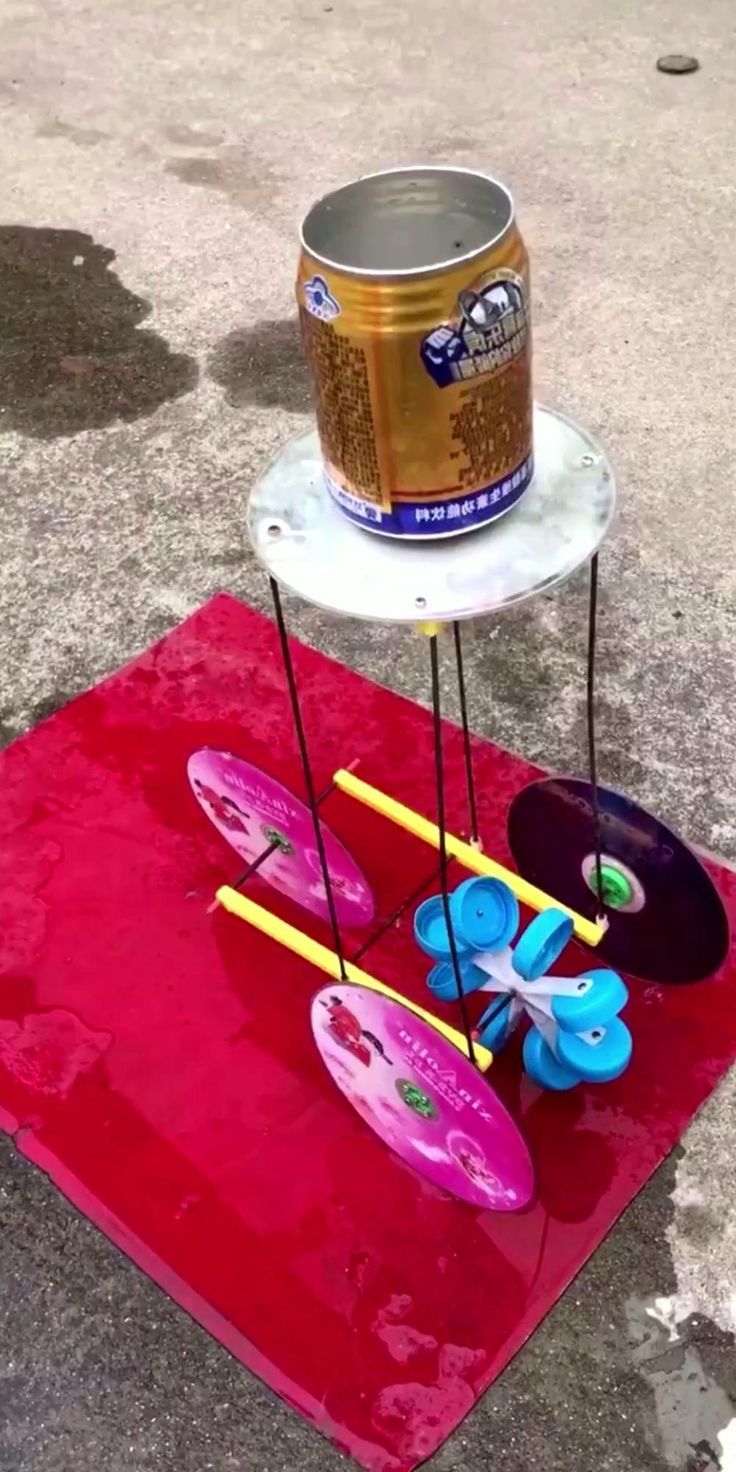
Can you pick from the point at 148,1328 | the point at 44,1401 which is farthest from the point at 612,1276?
the point at 44,1401

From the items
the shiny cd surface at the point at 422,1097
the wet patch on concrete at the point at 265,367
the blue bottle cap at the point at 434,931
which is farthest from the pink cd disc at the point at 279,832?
the wet patch on concrete at the point at 265,367

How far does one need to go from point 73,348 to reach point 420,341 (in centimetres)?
221

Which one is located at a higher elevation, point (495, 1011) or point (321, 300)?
point (321, 300)

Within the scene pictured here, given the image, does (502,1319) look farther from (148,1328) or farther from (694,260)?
(694,260)

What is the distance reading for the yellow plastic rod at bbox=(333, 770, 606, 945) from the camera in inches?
56.2

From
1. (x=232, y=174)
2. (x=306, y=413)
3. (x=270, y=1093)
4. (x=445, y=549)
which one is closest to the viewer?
(x=445, y=549)

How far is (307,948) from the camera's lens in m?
1.46

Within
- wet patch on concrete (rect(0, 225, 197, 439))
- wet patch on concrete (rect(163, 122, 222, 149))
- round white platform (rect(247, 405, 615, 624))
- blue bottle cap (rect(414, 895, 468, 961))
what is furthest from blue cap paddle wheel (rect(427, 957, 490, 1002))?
wet patch on concrete (rect(163, 122, 222, 149))

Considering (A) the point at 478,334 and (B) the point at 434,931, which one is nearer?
(A) the point at 478,334

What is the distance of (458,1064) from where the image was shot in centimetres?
117

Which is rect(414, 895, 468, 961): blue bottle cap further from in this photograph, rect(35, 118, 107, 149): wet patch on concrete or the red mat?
rect(35, 118, 107, 149): wet patch on concrete

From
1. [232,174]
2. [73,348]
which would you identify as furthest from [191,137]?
[73,348]

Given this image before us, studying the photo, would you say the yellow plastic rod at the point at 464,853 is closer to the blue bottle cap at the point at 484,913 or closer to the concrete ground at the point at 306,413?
the blue bottle cap at the point at 484,913

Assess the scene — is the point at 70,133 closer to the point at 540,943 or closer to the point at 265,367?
the point at 265,367
